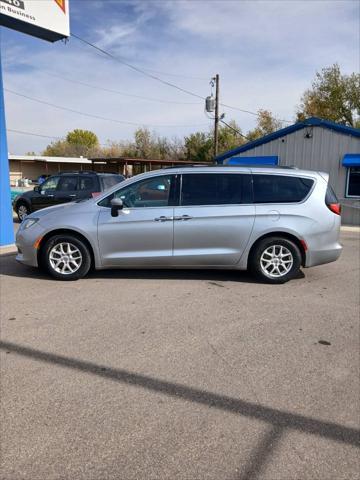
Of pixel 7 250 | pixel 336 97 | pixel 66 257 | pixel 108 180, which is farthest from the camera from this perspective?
pixel 336 97

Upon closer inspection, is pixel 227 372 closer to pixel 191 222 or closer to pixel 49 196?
pixel 191 222

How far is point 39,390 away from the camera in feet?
10.1

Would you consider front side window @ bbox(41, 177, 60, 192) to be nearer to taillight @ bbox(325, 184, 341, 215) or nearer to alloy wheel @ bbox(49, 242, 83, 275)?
alloy wheel @ bbox(49, 242, 83, 275)

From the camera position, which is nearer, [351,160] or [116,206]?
[116,206]

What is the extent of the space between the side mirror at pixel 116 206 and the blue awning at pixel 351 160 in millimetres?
12704

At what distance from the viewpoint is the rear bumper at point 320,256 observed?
20.3 feet

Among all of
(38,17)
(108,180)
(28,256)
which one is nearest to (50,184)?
(108,180)

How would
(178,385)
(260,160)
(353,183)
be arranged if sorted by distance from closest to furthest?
(178,385) → (353,183) → (260,160)

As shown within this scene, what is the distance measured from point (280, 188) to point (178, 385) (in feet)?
12.9

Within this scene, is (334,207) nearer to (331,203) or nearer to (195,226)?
(331,203)

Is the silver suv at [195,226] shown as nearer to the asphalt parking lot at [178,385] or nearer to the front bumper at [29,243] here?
the front bumper at [29,243]

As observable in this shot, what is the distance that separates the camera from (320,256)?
6223mm

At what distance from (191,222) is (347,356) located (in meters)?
2.97

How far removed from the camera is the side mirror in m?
5.88
